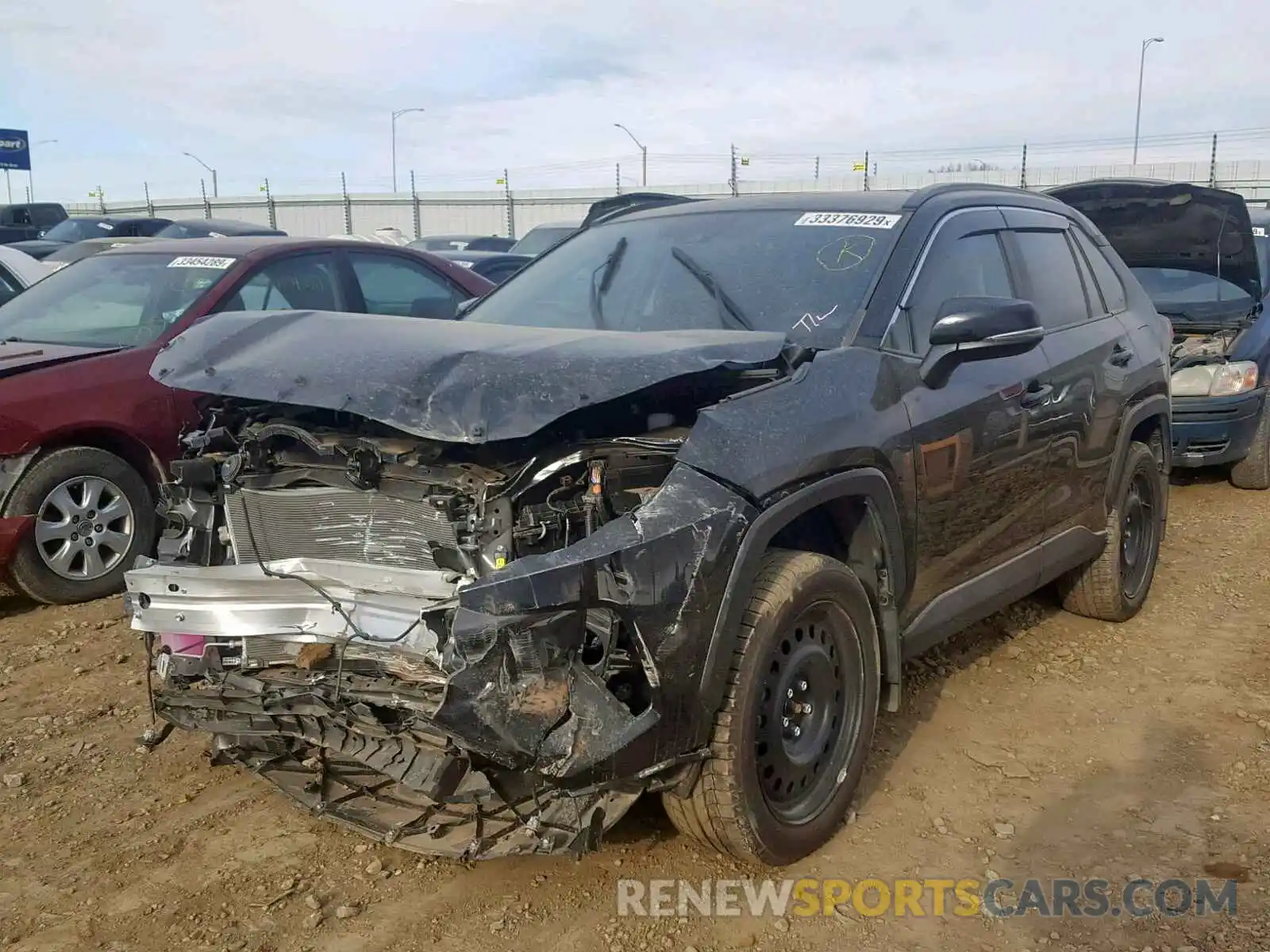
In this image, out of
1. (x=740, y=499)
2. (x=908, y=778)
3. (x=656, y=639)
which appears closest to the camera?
(x=656, y=639)

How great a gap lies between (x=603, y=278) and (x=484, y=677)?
7.10 ft

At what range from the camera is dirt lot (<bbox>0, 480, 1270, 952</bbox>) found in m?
2.86

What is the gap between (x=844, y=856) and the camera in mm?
3205

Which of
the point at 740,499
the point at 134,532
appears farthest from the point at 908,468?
the point at 134,532

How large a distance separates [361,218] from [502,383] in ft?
116

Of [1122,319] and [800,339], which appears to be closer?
→ [800,339]

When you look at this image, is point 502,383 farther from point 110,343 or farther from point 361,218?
point 361,218

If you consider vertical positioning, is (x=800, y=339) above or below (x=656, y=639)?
above

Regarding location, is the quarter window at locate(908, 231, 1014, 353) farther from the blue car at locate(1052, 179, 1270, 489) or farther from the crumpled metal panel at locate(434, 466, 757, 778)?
the blue car at locate(1052, 179, 1270, 489)

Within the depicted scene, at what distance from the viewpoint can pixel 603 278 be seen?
13.9 feet

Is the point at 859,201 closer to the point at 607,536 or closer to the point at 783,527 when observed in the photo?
the point at 783,527

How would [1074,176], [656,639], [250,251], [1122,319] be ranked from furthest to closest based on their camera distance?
[1074,176]
[250,251]
[1122,319]
[656,639]

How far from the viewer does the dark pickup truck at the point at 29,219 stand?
22.1 m

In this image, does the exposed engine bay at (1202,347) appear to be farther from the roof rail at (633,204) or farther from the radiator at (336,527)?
the radiator at (336,527)
